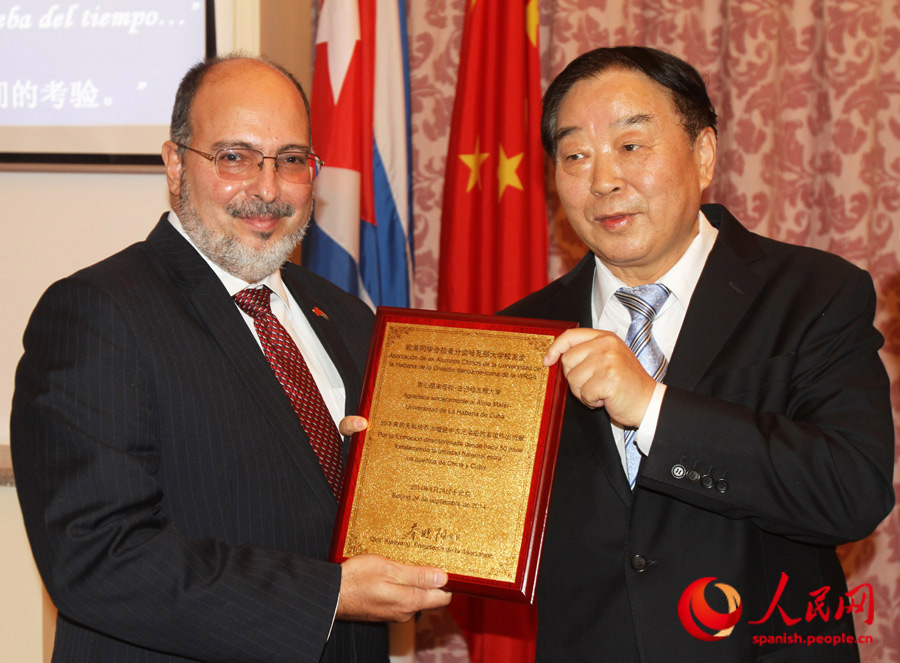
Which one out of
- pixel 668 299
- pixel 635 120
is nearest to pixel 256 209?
pixel 635 120

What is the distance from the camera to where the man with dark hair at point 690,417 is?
1.87m

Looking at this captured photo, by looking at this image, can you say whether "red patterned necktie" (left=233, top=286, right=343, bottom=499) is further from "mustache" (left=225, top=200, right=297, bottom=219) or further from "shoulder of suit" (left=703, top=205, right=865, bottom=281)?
"shoulder of suit" (left=703, top=205, right=865, bottom=281)

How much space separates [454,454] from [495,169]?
214 cm

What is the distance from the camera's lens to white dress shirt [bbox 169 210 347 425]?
90.0 inches

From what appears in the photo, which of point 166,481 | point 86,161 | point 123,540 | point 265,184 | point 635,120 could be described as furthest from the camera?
point 86,161

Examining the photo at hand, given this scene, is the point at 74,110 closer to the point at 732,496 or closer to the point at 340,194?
the point at 340,194

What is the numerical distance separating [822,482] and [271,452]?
1271 millimetres

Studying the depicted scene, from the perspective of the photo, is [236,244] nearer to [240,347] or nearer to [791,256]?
[240,347]

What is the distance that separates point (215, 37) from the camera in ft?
11.0

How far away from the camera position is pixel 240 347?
209 centimetres

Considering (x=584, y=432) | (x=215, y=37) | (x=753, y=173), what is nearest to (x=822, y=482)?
(x=584, y=432)

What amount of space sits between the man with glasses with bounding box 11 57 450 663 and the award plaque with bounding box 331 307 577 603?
0.08 m

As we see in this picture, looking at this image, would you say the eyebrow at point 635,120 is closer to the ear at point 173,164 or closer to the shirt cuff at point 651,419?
the shirt cuff at point 651,419

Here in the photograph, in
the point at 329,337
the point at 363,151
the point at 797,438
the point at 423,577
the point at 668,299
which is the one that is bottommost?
the point at 423,577
